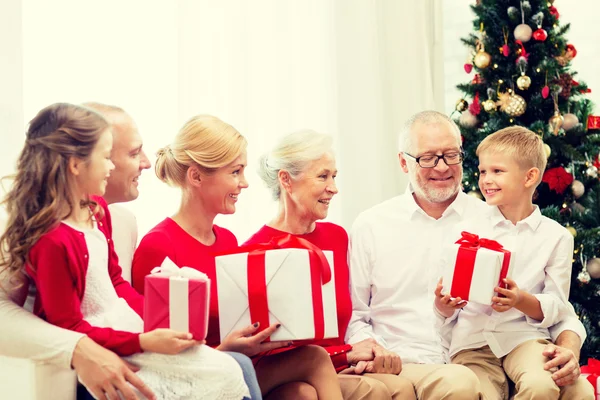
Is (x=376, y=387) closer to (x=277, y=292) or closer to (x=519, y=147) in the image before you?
(x=277, y=292)

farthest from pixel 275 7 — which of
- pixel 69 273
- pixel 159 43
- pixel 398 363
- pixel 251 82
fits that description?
pixel 69 273

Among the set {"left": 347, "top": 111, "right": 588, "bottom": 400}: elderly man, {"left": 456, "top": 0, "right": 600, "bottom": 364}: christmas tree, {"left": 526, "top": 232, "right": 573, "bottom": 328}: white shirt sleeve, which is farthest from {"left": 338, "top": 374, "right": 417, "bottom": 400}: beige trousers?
{"left": 456, "top": 0, "right": 600, "bottom": 364}: christmas tree

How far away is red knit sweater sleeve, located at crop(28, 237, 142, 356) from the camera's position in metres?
1.97

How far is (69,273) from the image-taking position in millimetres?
2008

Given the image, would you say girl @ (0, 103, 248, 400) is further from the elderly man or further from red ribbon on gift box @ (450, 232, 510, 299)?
the elderly man

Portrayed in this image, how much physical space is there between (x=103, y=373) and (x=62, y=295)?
22 cm

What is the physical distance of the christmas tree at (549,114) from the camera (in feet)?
14.0

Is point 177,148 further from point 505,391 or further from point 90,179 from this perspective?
point 505,391

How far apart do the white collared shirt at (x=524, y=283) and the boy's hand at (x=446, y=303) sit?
160mm

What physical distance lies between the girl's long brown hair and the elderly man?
4.44 ft

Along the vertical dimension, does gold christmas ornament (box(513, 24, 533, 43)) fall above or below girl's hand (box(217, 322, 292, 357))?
above

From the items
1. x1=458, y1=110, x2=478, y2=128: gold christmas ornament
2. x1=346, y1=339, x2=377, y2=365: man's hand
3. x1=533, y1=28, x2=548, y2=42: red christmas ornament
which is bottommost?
x1=346, y1=339, x2=377, y2=365: man's hand

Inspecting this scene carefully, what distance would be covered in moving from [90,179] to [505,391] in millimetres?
1700

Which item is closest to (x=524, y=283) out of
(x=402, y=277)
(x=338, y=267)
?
(x=402, y=277)
